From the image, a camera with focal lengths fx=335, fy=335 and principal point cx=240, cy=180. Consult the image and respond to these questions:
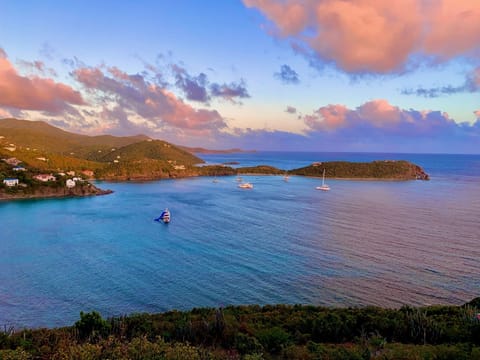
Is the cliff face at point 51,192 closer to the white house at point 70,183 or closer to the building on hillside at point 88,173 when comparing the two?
the white house at point 70,183

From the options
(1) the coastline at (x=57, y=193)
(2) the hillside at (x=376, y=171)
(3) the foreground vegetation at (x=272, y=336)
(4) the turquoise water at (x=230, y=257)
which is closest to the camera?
(3) the foreground vegetation at (x=272, y=336)

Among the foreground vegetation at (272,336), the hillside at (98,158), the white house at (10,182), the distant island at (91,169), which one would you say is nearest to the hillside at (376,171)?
the distant island at (91,169)

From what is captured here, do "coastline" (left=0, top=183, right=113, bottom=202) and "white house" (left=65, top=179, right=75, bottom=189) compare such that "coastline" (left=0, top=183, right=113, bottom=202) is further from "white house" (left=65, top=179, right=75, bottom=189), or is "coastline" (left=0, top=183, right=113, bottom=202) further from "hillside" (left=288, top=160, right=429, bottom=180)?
"hillside" (left=288, top=160, right=429, bottom=180)

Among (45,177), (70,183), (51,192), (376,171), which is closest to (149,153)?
(45,177)

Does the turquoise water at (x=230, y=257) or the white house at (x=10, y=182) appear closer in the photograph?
the turquoise water at (x=230, y=257)

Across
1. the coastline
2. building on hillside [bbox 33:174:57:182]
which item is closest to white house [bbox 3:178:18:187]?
the coastline

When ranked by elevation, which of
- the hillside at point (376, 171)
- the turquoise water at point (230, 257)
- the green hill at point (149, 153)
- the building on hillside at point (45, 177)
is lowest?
the turquoise water at point (230, 257)
